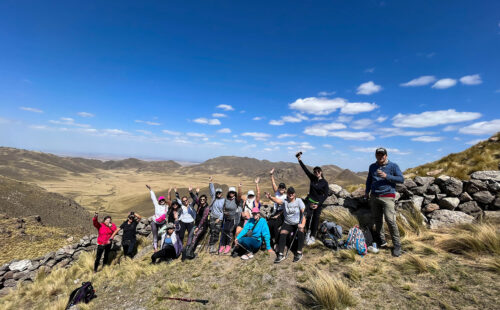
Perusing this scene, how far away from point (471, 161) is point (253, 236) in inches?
395

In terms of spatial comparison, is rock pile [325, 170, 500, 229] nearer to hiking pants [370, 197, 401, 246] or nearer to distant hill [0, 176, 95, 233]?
hiking pants [370, 197, 401, 246]

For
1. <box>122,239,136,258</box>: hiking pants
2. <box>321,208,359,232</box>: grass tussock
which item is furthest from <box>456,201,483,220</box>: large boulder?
<box>122,239,136,258</box>: hiking pants

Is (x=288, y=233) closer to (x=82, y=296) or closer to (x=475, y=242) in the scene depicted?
(x=475, y=242)

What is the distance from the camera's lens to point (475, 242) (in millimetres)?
5141

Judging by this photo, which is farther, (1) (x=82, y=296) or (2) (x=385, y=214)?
(1) (x=82, y=296)

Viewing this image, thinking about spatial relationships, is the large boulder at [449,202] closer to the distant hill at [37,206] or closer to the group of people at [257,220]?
the group of people at [257,220]

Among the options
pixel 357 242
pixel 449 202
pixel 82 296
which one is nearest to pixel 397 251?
pixel 357 242

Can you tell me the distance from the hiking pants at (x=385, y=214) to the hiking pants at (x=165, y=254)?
7.04m

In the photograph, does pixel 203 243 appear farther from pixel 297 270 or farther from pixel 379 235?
pixel 379 235

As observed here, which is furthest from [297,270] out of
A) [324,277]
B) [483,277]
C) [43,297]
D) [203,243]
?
[43,297]

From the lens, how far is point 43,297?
7996 millimetres

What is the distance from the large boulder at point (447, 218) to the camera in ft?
21.3

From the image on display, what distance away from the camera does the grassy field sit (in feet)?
13.0

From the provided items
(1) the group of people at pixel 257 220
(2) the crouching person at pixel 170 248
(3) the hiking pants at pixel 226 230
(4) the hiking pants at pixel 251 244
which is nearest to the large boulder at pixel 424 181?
(1) the group of people at pixel 257 220
